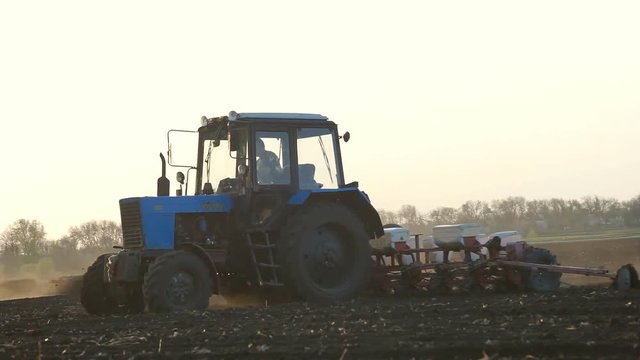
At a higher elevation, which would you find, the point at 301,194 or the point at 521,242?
the point at 301,194

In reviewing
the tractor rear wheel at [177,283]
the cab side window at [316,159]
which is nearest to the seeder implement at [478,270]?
the cab side window at [316,159]

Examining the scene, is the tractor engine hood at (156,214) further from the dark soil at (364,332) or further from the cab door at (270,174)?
the dark soil at (364,332)

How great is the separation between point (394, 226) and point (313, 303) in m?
4.03

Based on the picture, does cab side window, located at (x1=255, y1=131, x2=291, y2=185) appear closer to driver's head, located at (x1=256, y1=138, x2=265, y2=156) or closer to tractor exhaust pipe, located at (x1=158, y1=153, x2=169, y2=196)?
driver's head, located at (x1=256, y1=138, x2=265, y2=156)

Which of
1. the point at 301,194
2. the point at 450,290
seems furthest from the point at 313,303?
the point at 450,290

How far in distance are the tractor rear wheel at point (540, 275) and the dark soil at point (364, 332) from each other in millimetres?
2197

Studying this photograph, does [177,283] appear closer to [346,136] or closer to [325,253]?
[325,253]

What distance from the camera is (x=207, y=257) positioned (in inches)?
460

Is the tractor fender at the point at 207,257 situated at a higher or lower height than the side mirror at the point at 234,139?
lower

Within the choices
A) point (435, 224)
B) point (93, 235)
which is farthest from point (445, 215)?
point (93, 235)

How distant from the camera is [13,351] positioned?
309 inches

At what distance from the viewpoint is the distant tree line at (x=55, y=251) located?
38781mm

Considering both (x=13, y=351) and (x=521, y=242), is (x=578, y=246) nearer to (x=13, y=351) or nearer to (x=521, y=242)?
(x=521, y=242)

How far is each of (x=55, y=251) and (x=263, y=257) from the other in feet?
105
